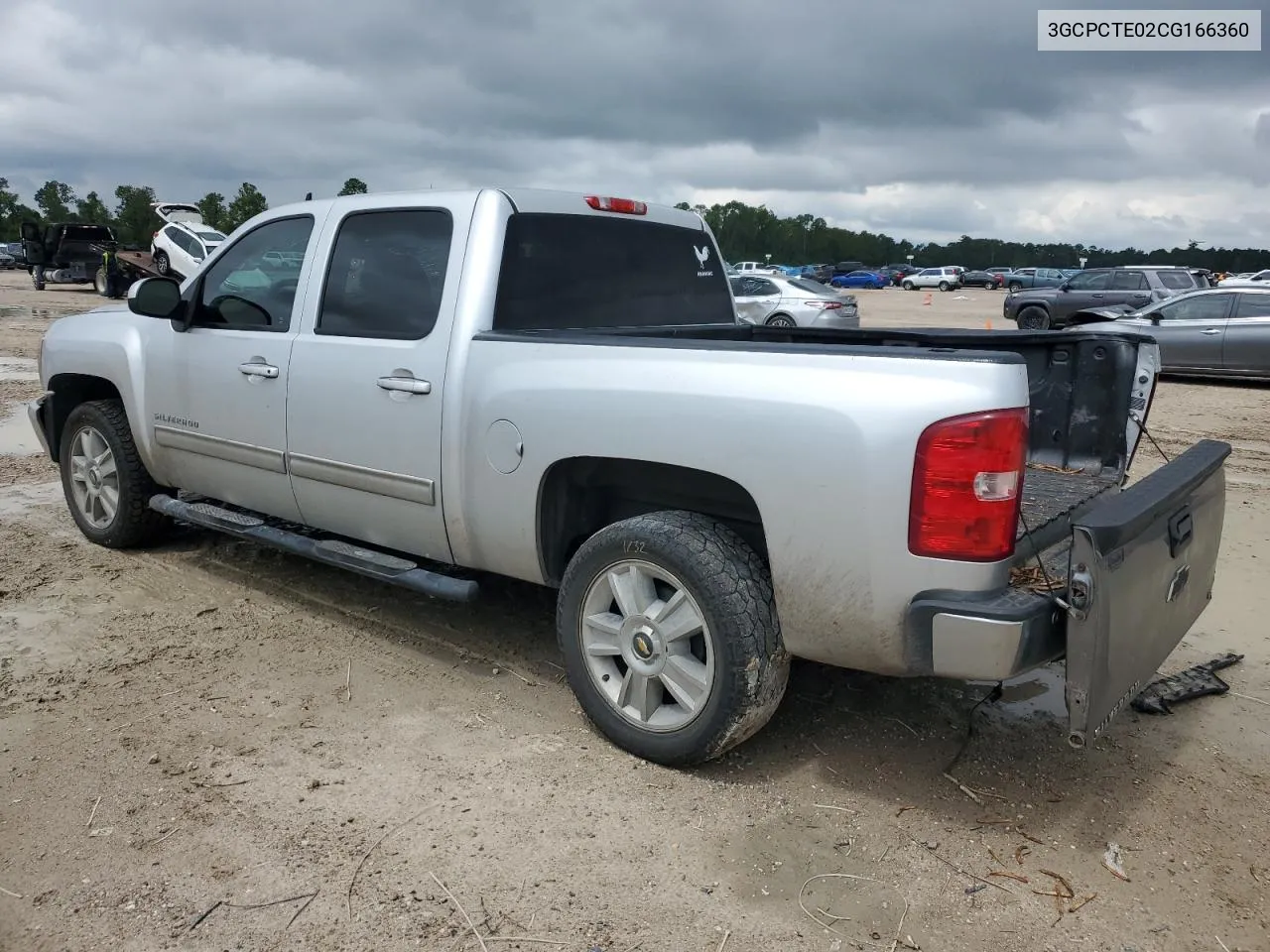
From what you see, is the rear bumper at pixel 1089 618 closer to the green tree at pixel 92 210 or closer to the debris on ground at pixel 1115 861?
the debris on ground at pixel 1115 861

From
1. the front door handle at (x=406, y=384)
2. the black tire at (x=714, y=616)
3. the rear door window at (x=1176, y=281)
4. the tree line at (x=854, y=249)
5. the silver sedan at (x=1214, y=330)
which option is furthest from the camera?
the tree line at (x=854, y=249)

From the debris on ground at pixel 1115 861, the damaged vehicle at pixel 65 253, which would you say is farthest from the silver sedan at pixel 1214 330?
the damaged vehicle at pixel 65 253

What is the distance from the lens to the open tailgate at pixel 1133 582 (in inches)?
103

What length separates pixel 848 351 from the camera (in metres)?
2.90

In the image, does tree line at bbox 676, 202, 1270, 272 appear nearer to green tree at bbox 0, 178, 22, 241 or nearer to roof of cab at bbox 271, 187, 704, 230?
green tree at bbox 0, 178, 22, 241

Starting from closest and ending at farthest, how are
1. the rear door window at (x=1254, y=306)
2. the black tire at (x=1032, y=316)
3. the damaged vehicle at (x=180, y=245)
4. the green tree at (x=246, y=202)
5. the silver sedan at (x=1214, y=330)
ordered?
the silver sedan at (x=1214, y=330) → the rear door window at (x=1254, y=306) → the black tire at (x=1032, y=316) → the damaged vehicle at (x=180, y=245) → the green tree at (x=246, y=202)

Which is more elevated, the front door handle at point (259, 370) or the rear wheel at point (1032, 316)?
the front door handle at point (259, 370)

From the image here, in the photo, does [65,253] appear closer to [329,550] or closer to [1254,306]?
[1254,306]

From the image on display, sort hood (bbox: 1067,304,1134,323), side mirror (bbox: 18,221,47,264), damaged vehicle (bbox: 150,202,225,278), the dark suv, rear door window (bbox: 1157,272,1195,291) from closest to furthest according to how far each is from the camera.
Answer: hood (bbox: 1067,304,1134,323)
the dark suv
rear door window (bbox: 1157,272,1195,291)
damaged vehicle (bbox: 150,202,225,278)
side mirror (bbox: 18,221,47,264)

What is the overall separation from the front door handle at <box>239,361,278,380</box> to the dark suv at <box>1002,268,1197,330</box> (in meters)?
20.6

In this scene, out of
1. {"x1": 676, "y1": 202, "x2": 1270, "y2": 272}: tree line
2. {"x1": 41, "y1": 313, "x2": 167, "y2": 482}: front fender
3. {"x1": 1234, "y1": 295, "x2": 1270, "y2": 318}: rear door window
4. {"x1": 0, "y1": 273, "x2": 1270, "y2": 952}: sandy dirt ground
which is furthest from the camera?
{"x1": 676, "y1": 202, "x2": 1270, "y2": 272}: tree line

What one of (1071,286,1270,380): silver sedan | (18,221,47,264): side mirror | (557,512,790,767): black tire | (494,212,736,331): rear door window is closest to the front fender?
(494,212,736,331): rear door window

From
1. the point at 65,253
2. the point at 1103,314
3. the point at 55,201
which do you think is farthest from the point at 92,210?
the point at 1103,314

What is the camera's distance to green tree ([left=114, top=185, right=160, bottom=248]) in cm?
6209
